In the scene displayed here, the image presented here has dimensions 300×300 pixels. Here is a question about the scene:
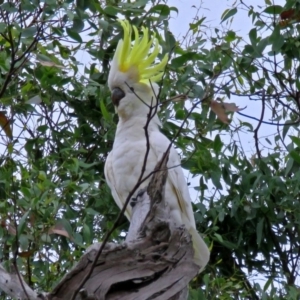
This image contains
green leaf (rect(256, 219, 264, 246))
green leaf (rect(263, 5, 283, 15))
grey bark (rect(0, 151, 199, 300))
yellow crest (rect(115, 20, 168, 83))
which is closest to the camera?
grey bark (rect(0, 151, 199, 300))

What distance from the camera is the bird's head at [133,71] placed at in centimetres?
279

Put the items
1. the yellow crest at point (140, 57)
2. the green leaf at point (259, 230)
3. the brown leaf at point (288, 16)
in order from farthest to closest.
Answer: the green leaf at point (259, 230), the yellow crest at point (140, 57), the brown leaf at point (288, 16)

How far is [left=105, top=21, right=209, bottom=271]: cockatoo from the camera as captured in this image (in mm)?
2902

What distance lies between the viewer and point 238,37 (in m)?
3.32

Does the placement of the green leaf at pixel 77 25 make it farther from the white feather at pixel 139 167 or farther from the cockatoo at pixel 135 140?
the white feather at pixel 139 167

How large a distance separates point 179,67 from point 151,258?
4.16ft

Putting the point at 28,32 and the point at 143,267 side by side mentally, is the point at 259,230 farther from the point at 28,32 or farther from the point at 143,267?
the point at 143,267

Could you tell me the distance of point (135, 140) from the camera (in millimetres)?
2988

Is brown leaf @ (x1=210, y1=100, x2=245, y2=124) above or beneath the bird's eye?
beneath

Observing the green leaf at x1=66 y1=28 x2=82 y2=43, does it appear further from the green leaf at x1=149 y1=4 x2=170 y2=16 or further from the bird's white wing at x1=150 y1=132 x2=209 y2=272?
the bird's white wing at x1=150 y1=132 x2=209 y2=272

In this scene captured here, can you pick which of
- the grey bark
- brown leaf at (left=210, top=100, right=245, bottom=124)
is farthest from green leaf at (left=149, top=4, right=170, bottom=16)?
brown leaf at (left=210, top=100, right=245, bottom=124)

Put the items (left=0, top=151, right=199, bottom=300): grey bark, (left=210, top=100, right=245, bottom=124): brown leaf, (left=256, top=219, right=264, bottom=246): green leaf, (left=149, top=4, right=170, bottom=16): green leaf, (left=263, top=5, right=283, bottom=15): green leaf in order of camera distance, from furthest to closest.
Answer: (left=256, top=219, right=264, bottom=246): green leaf
(left=149, top=4, right=170, bottom=16): green leaf
(left=263, top=5, right=283, bottom=15): green leaf
(left=0, top=151, right=199, bottom=300): grey bark
(left=210, top=100, right=245, bottom=124): brown leaf

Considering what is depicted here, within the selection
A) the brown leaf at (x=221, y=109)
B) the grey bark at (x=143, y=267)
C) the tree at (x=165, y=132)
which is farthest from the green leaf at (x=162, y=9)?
the brown leaf at (x=221, y=109)

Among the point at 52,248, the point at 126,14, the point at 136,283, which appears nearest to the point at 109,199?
the point at 52,248
